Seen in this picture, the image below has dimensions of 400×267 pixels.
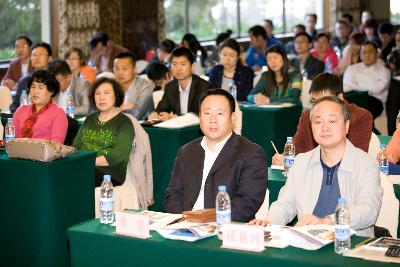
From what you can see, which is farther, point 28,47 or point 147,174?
point 28,47

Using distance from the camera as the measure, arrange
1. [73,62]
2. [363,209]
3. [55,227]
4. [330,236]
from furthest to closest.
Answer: [73,62]
[55,227]
[363,209]
[330,236]

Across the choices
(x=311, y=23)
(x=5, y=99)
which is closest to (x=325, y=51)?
(x=311, y=23)

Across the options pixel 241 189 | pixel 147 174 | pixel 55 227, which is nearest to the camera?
pixel 241 189

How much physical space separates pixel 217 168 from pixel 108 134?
1524 millimetres

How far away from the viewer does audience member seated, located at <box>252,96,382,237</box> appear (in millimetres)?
3725

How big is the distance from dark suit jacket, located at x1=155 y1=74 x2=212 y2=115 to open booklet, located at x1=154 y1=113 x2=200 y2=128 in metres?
0.41

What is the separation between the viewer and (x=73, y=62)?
28.9 feet

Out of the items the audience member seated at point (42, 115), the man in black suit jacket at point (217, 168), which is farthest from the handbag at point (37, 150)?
the man in black suit jacket at point (217, 168)

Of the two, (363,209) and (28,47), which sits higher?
(28,47)

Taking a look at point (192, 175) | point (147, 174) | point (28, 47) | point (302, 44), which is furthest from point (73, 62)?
point (192, 175)

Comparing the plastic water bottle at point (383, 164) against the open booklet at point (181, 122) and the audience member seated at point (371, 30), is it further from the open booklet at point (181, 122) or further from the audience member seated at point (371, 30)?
the audience member seated at point (371, 30)

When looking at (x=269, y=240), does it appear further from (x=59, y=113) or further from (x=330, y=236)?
(x=59, y=113)

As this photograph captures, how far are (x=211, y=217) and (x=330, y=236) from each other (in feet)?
1.85

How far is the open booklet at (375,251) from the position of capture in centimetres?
321
